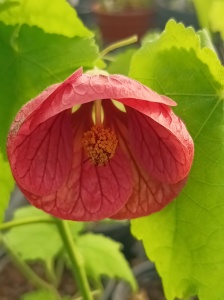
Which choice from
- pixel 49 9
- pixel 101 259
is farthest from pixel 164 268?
pixel 101 259

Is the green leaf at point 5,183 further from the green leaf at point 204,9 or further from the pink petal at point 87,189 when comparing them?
the green leaf at point 204,9

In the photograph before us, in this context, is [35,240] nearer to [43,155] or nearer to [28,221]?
[28,221]

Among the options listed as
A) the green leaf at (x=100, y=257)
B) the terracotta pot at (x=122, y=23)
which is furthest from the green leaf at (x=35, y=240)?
the terracotta pot at (x=122, y=23)

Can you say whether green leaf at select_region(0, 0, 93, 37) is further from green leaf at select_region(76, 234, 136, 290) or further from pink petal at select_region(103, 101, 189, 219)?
green leaf at select_region(76, 234, 136, 290)

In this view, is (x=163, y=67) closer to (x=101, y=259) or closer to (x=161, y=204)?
(x=161, y=204)

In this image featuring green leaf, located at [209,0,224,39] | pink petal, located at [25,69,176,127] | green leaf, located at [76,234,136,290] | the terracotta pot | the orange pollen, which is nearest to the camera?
pink petal, located at [25,69,176,127]

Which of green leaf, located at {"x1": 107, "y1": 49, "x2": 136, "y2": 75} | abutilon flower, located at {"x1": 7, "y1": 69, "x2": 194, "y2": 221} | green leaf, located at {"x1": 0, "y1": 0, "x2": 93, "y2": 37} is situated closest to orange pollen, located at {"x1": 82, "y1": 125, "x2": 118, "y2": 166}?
abutilon flower, located at {"x1": 7, "y1": 69, "x2": 194, "y2": 221}

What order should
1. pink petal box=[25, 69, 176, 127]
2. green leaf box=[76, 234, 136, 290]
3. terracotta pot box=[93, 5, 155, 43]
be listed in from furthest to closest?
terracotta pot box=[93, 5, 155, 43] < green leaf box=[76, 234, 136, 290] < pink petal box=[25, 69, 176, 127]

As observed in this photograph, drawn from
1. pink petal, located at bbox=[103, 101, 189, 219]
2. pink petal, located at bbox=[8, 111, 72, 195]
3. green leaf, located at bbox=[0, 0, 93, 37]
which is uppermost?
green leaf, located at bbox=[0, 0, 93, 37]
